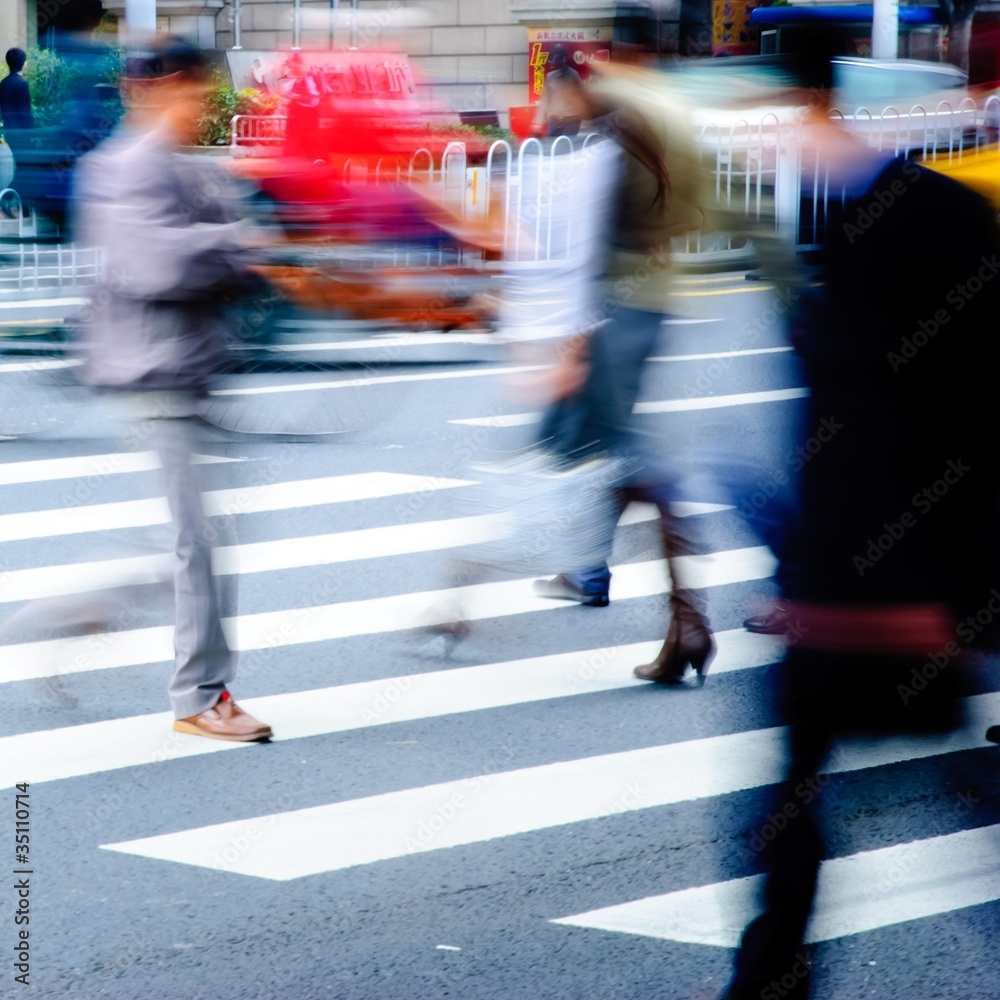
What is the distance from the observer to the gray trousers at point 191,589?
14.7 feet

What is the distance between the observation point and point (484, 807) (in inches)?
170

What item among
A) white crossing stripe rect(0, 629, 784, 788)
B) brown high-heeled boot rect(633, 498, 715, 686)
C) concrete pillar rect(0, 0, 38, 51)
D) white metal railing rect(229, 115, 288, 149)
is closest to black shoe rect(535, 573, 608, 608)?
white crossing stripe rect(0, 629, 784, 788)

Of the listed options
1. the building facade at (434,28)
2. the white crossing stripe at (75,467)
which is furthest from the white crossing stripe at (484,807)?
the building facade at (434,28)

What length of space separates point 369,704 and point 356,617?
3.23 feet

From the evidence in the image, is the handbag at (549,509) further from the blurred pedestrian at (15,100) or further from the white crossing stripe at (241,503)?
the blurred pedestrian at (15,100)

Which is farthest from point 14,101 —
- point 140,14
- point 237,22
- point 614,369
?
point 237,22

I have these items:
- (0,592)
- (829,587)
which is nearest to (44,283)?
(0,592)

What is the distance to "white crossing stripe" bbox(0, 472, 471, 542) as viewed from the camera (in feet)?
24.0

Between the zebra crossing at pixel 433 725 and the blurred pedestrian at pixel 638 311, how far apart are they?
0.13m

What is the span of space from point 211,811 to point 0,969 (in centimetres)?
92

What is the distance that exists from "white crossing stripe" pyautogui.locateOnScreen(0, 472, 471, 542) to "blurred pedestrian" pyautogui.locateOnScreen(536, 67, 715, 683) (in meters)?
2.74

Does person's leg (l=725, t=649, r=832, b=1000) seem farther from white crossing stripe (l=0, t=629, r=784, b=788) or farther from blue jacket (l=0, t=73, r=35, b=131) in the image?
blue jacket (l=0, t=73, r=35, b=131)

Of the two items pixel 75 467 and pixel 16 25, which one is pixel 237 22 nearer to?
pixel 16 25

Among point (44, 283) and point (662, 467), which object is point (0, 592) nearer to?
point (662, 467)
